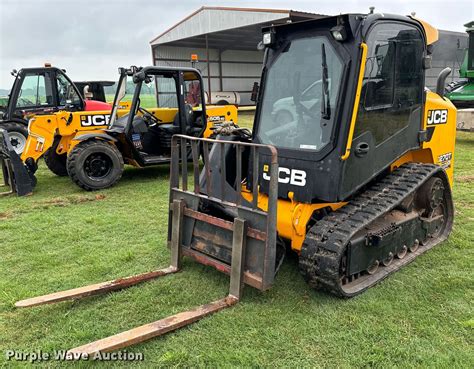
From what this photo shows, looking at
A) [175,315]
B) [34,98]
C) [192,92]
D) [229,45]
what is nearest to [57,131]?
[192,92]

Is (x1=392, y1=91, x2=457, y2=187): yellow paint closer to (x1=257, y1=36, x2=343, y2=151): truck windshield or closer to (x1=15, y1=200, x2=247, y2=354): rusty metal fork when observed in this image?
(x1=257, y1=36, x2=343, y2=151): truck windshield

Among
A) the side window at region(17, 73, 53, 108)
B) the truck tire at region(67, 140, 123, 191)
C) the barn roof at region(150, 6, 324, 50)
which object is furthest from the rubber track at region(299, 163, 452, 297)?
the barn roof at region(150, 6, 324, 50)

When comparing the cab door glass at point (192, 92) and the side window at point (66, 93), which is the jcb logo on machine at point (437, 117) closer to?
the cab door glass at point (192, 92)

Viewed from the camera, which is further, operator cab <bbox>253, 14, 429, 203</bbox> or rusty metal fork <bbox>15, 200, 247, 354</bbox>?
operator cab <bbox>253, 14, 429, 203</bbox>

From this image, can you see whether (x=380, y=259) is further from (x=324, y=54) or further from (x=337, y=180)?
(x=324, y=54)

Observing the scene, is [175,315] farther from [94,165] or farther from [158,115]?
[158,115]

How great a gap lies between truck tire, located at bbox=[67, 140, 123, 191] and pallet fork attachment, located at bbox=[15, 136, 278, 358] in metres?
3.95

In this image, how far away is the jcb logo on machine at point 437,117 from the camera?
14.7 ft

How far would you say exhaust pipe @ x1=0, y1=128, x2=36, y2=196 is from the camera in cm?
709

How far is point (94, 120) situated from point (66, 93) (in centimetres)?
304

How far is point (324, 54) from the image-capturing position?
11.2ft

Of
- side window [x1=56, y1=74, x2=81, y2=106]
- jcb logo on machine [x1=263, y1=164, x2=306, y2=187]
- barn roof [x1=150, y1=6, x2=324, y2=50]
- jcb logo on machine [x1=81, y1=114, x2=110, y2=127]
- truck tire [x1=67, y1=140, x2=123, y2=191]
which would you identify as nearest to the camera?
jcb logo on machine [x1=263, y1=164, x2=306, y2=187]

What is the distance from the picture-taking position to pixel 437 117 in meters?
4.62

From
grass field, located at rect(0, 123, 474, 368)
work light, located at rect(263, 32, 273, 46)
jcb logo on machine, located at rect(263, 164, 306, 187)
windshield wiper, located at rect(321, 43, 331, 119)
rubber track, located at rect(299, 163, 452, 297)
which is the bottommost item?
grass field, located at rect(0, 123, 474, 368)
